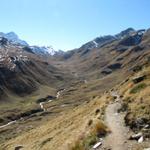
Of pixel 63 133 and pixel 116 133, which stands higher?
pixel 116 133

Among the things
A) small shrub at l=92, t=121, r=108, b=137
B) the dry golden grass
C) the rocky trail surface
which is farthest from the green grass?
small shrub at l=92, t=121, r=108, b=137

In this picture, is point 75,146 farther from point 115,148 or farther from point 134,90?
point 134,90

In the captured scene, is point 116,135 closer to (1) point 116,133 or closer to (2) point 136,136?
(1) point 116,133

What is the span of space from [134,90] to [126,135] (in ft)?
52.8

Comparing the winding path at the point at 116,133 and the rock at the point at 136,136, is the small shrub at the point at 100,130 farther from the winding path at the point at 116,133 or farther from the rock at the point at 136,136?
the rock at the point at 136,136

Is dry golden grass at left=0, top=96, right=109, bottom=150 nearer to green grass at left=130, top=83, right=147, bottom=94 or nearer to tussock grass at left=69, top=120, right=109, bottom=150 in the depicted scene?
tussock grass at left=69, top=120, right=109, bottom=150

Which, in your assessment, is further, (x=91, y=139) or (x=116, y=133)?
(x=116, y=133)

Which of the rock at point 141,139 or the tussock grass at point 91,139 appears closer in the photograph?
the rock at point 141,139

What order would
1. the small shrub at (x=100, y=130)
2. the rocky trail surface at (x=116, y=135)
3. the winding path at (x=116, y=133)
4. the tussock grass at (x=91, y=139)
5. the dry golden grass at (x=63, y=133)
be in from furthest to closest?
the dry golden grass at (x=63, y=133)
the small shrub at (x=100, y=130)
the tussock grass at (x=91, y=139)
the winding path at (x=116, y=133)
the rocky trail surface at (x=116, y=135)

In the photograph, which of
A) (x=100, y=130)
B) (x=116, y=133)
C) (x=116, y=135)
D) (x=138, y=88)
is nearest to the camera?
(x=116, y=135)

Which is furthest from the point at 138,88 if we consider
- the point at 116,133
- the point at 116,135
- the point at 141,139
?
the point at 141,139

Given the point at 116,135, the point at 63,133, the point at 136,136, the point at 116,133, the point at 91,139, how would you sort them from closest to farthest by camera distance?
the point at 136,136, the point at 116,135, the point at 91,139, the point at 116,133, the point at 63,133

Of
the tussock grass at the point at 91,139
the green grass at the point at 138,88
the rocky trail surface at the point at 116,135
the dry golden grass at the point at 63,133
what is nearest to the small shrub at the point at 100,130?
the tussock grass at the point at 91,139

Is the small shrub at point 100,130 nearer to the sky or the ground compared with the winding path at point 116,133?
nearer to the sky
